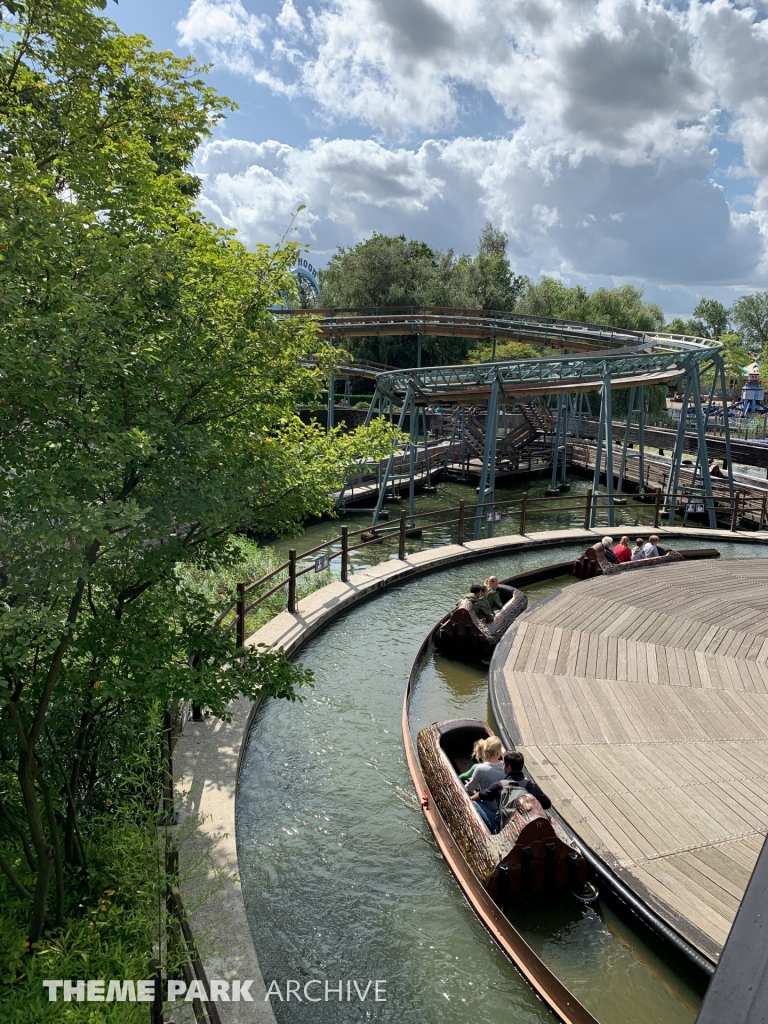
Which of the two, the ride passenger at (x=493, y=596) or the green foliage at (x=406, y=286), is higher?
the green foliage at (x=406, y=286)

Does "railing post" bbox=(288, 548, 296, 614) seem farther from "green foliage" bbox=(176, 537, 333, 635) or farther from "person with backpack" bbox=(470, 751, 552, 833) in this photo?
"person with backpack" bbox=(470, 751, 552, 833)

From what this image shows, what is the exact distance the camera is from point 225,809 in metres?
6.21

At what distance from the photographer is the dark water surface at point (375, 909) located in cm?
472

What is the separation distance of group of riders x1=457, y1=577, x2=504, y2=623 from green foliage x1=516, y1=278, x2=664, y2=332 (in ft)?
172

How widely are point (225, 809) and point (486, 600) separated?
5814 mm

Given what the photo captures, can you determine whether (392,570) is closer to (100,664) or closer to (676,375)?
(100,664)

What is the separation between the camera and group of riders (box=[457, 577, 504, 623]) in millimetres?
10828

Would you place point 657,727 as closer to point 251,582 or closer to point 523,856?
point 523,856

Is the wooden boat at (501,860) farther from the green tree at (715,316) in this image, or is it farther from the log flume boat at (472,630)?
the green tree at (715,316)

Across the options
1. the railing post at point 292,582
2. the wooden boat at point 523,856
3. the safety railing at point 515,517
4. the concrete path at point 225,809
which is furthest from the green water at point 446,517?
the wooden boat at point 523,856

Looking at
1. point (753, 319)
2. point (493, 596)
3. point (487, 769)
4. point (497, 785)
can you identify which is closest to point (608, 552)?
point (493, 596)

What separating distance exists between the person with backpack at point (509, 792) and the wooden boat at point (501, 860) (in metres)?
0.17

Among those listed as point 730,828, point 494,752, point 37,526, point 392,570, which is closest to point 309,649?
point 392,570

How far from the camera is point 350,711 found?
8.78m
